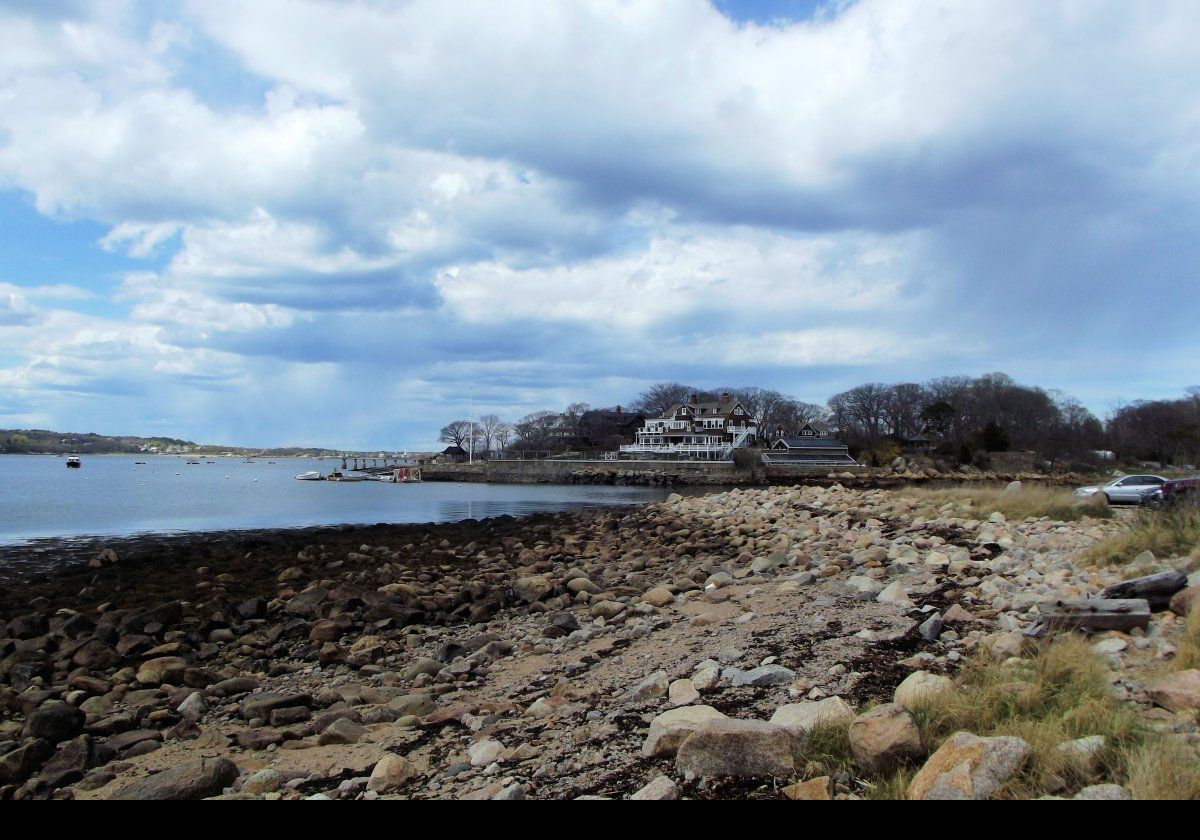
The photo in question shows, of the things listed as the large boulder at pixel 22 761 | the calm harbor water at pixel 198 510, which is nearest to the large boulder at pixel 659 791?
the large boulder at pixel 22 761

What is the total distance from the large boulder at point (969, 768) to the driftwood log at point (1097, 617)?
10.4 ft

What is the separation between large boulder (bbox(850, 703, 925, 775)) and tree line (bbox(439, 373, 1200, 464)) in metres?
66.5

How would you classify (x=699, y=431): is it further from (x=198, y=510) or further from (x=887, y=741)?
(x=887, y=741)

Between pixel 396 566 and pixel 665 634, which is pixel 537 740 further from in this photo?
pixel 396 566

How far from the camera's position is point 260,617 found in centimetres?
1350

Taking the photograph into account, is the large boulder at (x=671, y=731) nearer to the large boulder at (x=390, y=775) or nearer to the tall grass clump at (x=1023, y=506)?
the large boulder at (x=390, y=775)

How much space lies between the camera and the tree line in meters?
75.1

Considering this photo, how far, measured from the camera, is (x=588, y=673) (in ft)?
27.3

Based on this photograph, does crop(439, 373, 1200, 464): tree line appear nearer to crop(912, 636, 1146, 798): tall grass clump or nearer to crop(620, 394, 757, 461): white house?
crop(620, 394, 757, 461): white house

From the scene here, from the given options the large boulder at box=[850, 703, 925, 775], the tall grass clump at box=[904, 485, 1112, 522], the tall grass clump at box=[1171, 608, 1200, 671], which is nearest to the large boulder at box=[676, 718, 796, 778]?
the large boulder at box=[850, 703, 925, 775]

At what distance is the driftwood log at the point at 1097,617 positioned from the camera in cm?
657

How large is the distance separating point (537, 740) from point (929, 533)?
539 inches

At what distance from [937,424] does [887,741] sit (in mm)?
102624

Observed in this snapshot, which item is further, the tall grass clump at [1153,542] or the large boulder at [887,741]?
the tall grass clump at [1153,542]
